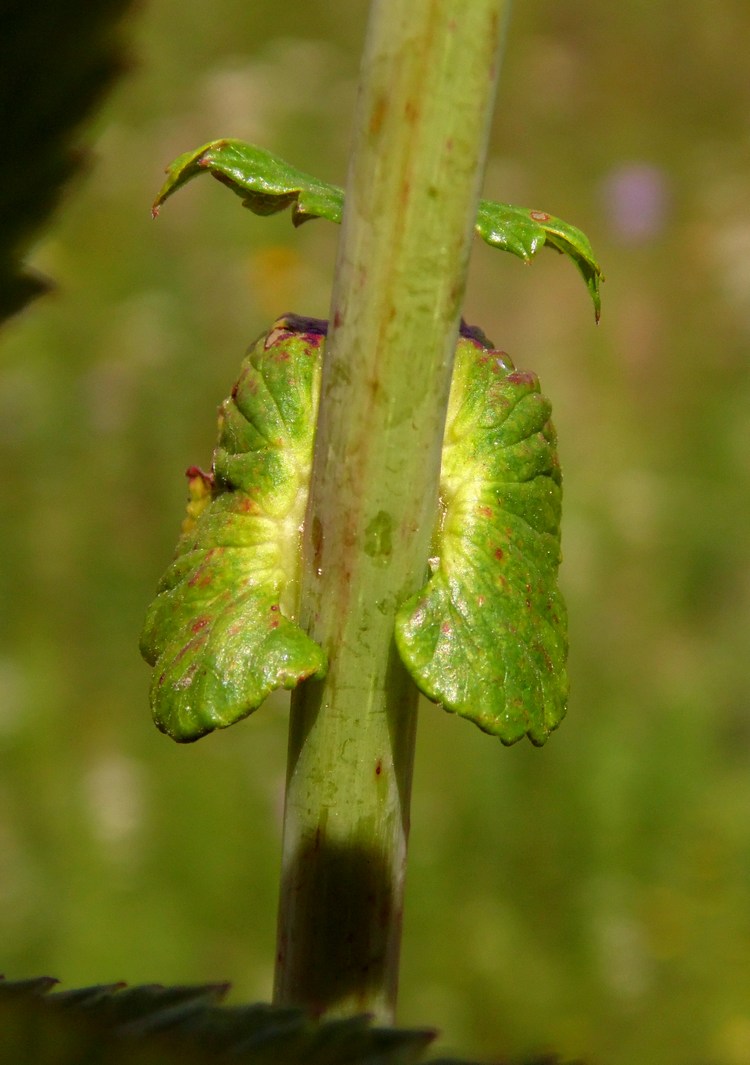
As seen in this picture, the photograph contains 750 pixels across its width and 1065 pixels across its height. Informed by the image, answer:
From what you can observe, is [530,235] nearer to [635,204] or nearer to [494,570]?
[494,570]

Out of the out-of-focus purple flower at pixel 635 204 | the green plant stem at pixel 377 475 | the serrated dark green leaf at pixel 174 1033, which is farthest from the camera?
the out-of-focus purple flower at pixel 635 204

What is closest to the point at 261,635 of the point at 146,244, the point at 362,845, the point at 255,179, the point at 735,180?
the point at 362,845

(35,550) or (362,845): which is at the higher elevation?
(35,550)

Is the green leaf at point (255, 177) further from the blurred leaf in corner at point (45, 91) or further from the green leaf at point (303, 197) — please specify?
the blurred leaf in corner at point (45, 91)

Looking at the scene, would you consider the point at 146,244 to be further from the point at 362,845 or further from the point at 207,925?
the point at 362,845

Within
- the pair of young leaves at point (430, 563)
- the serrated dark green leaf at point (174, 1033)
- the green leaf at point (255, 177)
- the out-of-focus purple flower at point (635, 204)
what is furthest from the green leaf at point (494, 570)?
the out-of-focus purple flower at point (635, 204)

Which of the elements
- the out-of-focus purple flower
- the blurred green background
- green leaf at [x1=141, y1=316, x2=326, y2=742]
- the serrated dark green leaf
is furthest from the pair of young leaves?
the out-of-focus purple flower
